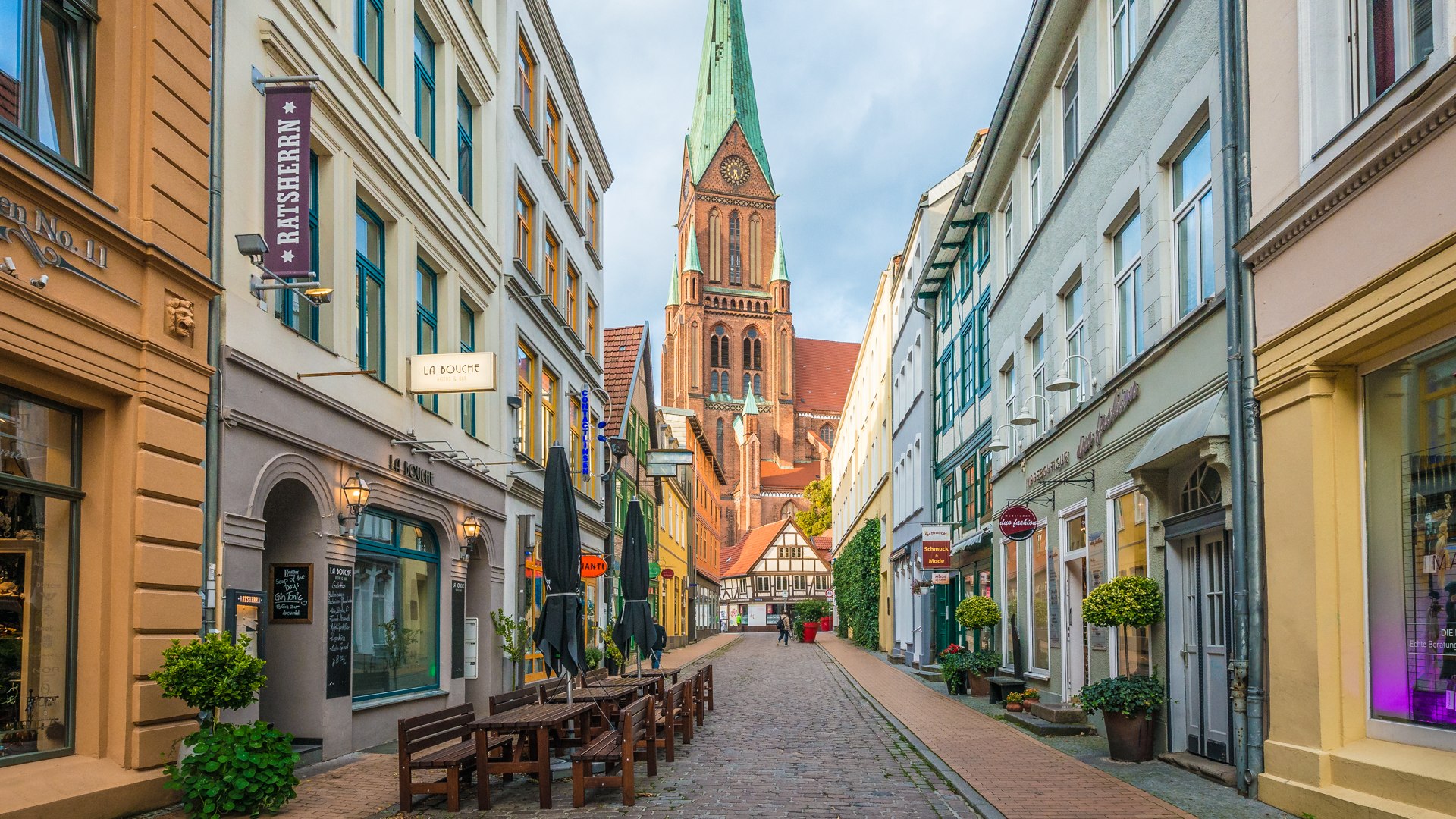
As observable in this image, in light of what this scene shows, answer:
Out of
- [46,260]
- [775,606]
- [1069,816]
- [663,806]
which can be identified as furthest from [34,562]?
[775,606]

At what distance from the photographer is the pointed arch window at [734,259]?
113 meters

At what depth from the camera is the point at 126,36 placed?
8.86 metres

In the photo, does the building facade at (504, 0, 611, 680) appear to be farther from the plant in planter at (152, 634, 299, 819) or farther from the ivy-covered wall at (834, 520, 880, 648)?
the ivy-covered wall at (834, 520, 880, 648)

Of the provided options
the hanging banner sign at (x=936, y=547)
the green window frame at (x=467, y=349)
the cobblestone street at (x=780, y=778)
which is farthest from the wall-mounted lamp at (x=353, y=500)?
the hanging banner sign at (x=936, y=547)

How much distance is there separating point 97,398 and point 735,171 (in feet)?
350

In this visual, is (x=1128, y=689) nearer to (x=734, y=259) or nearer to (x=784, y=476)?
(x=784, y=476)

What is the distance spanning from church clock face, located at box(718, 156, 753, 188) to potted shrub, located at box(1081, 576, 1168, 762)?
10253 cm

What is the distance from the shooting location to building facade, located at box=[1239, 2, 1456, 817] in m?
7.46

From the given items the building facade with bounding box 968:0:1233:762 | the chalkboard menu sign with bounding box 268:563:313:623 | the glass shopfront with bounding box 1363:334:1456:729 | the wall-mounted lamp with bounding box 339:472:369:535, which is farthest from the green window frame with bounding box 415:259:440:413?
the glass shopfront with bounding box 1363:334:1456:729

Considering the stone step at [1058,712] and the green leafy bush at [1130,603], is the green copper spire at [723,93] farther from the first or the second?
the green leafy bush at [1130,603]

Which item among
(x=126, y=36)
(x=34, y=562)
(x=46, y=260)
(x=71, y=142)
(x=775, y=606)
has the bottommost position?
(x=775, y=606)

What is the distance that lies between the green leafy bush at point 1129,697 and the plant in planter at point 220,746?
7.32 meters

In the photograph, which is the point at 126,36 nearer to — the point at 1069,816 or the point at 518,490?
the point at 1069,816

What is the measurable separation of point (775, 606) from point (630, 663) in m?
58.1
